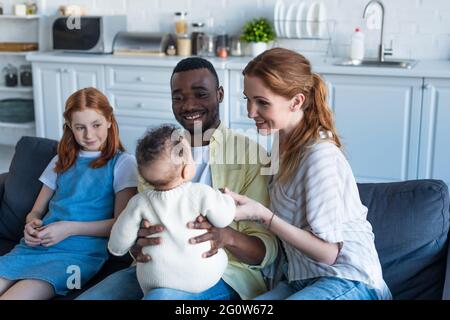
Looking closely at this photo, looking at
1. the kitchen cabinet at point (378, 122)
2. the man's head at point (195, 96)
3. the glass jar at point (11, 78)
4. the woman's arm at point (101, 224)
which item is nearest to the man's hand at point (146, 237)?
the man's head at point (195, 96)

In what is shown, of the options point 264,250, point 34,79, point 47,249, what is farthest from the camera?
point 34,79

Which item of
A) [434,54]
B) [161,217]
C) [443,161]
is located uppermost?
[434,54]

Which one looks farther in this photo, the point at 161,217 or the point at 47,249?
the point at 47,249

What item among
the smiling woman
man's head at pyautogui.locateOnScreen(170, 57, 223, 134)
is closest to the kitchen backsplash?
man's head at pyautogui.locateOnScreen(170, 57, 223, 134)

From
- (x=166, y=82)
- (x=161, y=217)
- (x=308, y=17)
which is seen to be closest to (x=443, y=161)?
(x=308, y=17)

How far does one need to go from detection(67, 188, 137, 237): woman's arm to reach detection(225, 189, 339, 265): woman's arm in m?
0.68

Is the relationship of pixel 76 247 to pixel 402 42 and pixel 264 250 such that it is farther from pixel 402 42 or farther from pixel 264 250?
pixel 402 42

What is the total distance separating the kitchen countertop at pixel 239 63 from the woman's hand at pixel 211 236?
2259mm

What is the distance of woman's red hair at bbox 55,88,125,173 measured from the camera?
224 centimetres

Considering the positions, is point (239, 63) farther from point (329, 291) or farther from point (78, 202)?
point (329, 291)

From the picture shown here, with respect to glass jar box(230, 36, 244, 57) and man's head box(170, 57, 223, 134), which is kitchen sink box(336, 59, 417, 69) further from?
man's head box(170, 57, 223, 134)

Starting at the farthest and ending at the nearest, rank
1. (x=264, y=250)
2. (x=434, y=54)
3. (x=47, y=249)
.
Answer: (x=434, y=54)
(x=47, y=249)
(x=264, y=250)

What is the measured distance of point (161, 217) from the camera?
1610 millimetres

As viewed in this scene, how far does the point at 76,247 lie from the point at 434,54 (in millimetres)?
2794
